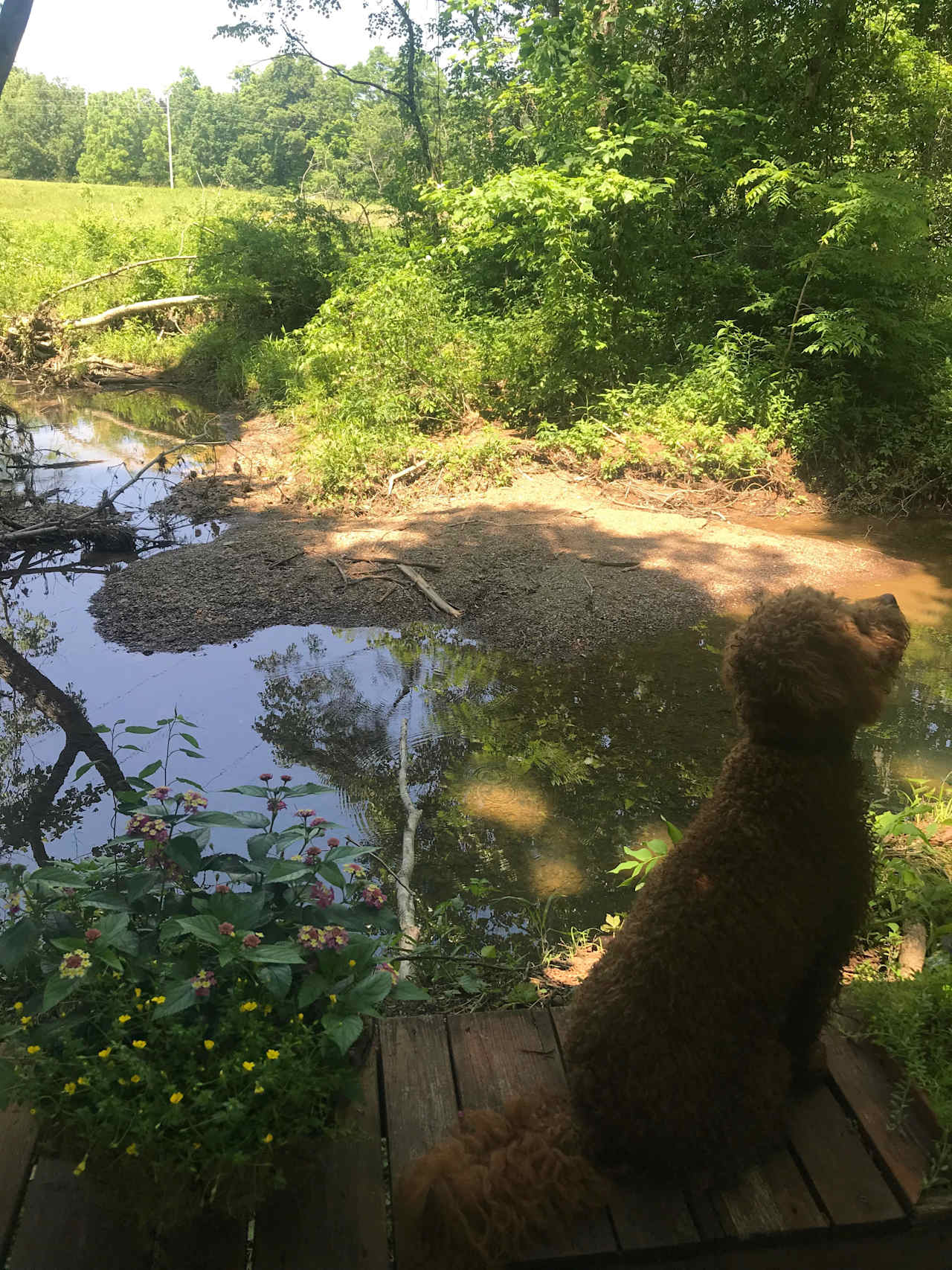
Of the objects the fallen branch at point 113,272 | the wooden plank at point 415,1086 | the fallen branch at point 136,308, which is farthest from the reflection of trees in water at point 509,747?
the fallen branch at point 113,272

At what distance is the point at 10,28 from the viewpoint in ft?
16.0

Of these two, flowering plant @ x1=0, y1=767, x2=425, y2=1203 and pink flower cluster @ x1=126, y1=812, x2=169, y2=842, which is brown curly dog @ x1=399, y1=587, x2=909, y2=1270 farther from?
pink flower cluster @ x1=126, y1=812, x2=169, y2=842

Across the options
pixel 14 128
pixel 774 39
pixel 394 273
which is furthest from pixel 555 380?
pixel 14 128

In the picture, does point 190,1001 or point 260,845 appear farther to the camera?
point 260,845

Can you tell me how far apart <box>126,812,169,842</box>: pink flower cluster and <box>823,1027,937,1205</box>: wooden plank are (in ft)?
5.71

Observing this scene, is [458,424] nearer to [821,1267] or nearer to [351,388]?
[351,388]

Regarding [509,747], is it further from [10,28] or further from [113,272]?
[113,272]

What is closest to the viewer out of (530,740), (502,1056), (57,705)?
(502,1056)

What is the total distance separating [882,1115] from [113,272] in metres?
19.1

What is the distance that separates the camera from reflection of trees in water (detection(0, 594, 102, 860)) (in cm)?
418

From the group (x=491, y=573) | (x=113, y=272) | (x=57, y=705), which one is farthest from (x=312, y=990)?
(x=113, y=272)

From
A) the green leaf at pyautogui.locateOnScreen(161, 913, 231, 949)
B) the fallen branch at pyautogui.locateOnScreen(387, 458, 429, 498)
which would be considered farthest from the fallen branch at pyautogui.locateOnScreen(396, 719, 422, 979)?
the fallen branch at pyautogui.locateOnScreen(387, 458, 429, 498)

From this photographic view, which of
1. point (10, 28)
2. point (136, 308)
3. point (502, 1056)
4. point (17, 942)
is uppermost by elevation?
point (10, 28)

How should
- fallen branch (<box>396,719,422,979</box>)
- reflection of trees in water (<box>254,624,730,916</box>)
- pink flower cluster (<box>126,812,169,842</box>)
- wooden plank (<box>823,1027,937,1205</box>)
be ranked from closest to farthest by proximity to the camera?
1. wooden plank (<box>823,1027,937,1205</box>)
2. pink flower cluster (<box>126,812,169,842</box>)
3. fallen branch (<box>396,719,422,979</box>)
4. reflection of trees in water (<box>254,624,730,916</box>)
